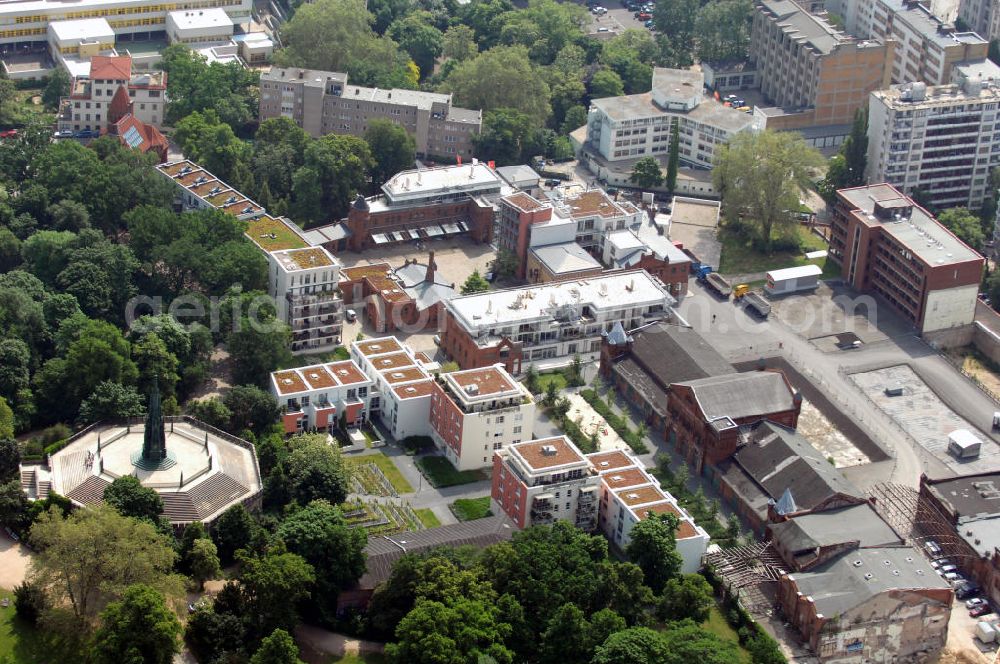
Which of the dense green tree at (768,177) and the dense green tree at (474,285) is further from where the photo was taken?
the dense green tree at (768,177)

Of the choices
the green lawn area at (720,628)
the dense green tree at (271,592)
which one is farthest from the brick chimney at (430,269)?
the green lawn area at (720,628)

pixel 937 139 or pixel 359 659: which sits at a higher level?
pixel 937 139

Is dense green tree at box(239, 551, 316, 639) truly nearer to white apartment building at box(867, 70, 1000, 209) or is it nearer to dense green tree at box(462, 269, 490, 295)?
dense green tree at box(462, 269, 490, 295)

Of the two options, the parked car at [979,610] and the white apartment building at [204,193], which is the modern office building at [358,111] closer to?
the white apartment building at [204,193]

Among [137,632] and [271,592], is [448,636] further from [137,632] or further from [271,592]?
[137,632]

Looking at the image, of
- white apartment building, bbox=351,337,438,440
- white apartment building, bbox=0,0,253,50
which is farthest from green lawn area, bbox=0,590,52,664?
white apartment building, bbox=0,0,253,50

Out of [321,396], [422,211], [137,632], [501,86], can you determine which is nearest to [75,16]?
[501,86]
